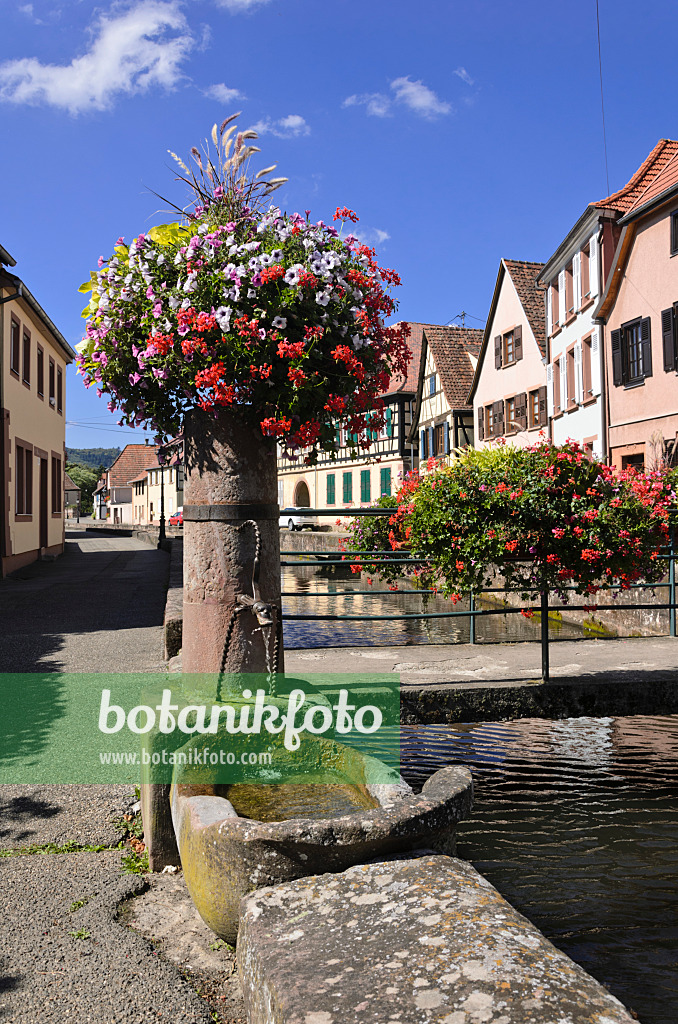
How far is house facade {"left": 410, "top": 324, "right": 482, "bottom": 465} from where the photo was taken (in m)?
34.8

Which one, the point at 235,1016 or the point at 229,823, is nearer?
the point at 235,1016

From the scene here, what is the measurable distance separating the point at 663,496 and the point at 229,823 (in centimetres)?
407

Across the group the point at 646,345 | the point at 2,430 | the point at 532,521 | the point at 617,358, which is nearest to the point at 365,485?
the point at 617,358

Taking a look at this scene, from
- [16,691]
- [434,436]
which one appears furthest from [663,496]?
[434,436]

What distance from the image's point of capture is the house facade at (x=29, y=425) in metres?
16.6

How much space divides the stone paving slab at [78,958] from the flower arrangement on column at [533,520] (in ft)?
9.26

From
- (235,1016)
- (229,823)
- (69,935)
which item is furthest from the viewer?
(69,935)

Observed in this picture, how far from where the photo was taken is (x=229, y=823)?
2447 millimetres

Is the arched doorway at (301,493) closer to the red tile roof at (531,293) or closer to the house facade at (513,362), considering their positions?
the house facade at (513,362)

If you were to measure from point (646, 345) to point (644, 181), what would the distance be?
Answer: 490cm

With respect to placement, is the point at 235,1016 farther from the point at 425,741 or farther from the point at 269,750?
the point at 425,741

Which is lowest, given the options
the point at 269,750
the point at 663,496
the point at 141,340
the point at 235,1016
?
the point at 235,1016

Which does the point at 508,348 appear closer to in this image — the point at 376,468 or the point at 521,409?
the point at 521,409

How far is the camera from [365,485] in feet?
145
